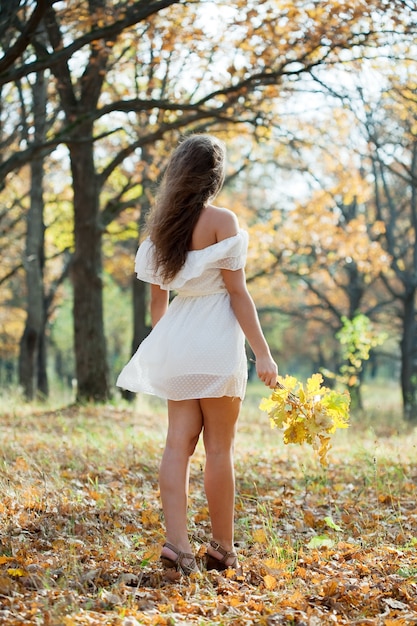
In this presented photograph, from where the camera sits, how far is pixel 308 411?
12.7 feet

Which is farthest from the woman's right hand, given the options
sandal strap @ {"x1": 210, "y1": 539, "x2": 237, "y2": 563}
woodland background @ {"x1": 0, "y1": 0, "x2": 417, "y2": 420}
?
woodland background @ {"x1": 0, "y1": 0, "x2": 417, "y2": 420}

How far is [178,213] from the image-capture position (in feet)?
12.7

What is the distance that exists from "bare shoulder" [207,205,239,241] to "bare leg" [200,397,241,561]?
856 mm

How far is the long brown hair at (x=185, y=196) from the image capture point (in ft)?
12.7

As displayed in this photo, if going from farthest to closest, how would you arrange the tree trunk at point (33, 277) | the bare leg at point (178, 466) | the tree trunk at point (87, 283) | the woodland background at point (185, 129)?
the tree trunk at point (33, 277) < the tree trunk at point (87, 283) < the woodland background at point (185, 129) < the bare leg at point (178, 466)

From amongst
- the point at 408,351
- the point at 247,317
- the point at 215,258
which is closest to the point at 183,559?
the point at 247,317

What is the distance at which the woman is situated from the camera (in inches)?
147

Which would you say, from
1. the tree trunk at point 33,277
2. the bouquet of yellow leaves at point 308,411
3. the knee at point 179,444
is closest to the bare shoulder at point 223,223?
the bouquet of yellow leaves at point 308,411

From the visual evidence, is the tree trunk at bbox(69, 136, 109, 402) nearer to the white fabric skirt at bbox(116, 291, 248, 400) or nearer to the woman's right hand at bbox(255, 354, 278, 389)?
the white fabric skirt at bbox(116, 291, 248, 400)

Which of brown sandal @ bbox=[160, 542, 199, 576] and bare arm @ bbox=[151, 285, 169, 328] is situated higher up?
bare arm @ bbox=[151, 285, 169, 328]

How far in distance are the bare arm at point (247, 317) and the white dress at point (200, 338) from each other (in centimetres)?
4

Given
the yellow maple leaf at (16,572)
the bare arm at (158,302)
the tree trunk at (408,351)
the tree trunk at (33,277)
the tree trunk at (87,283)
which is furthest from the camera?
the tree trunk at (408,351)

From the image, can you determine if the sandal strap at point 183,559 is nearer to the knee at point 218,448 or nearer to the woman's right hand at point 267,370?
the knee at point 218,448

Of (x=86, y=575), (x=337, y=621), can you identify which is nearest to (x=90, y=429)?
(x=86, y=575)
